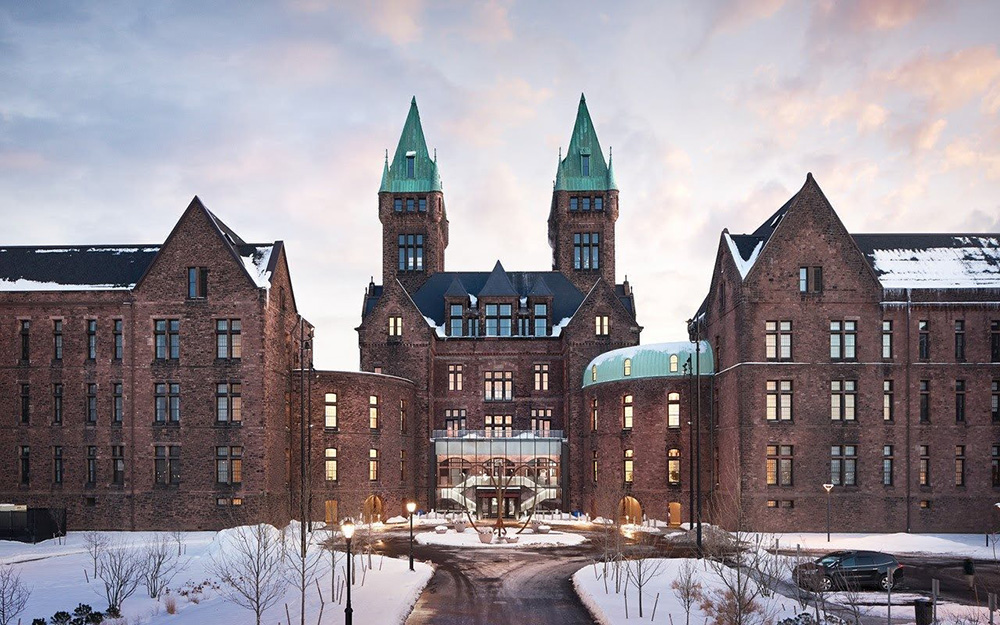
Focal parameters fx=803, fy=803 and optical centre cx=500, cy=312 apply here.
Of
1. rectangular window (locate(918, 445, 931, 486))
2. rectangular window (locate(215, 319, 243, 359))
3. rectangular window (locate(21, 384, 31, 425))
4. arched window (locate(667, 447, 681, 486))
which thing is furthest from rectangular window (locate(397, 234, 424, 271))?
rectangular window (locate(918, 445, 931, 486))

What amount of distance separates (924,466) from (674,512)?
54.0 feet

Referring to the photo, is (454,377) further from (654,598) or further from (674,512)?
(654,598)

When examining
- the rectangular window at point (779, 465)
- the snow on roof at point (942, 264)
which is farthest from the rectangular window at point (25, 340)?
the snow on roof at point (942, 264)

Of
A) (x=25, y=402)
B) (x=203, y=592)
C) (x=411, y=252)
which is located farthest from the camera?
(x=411, y=252)

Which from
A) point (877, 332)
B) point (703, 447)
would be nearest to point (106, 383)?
point (703, 447)

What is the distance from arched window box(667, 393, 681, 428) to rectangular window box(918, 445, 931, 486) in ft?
50.7

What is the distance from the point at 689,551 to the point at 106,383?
37106mm

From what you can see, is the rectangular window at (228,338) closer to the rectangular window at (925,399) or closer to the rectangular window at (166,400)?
the rectangular window at (166,400)

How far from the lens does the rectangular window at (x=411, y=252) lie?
264ft

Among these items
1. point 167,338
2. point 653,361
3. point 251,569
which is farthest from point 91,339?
point 653,361

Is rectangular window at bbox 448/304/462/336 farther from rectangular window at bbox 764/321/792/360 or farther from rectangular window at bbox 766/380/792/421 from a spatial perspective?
rectangular window at bbox 766/380/792/421

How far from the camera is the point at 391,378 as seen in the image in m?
62.3

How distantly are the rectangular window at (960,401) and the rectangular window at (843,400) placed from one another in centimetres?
644

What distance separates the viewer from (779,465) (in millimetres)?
49500
